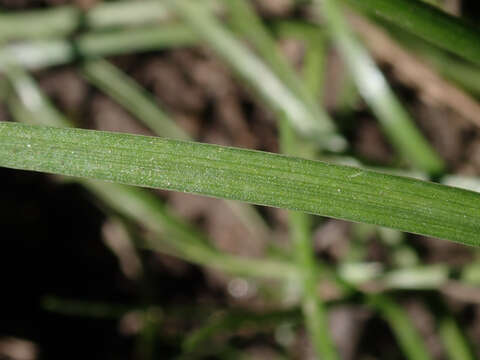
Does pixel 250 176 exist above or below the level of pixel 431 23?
below

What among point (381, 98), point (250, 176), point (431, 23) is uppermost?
point (381, 98)

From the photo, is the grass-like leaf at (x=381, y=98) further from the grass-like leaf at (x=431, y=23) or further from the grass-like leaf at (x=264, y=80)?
the grass-like leaf at (x=431, y=23)

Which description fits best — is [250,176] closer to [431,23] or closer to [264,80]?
[431,23]

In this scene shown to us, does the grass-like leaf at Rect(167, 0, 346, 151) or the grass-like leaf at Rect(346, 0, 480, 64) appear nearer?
the grass-like leaf at Rect(346, 0, 480, 64)

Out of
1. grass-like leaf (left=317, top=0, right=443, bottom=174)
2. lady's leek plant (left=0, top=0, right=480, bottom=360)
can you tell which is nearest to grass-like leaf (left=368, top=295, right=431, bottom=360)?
lady's leek plant (left=0, top=0, right=480, bottom=360)

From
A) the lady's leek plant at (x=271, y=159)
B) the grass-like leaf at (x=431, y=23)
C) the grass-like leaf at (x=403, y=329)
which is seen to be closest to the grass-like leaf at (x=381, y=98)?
the lady's leek plant at (x=271, y=159)

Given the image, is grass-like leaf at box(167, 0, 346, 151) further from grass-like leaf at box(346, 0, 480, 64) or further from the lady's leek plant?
grass-like leaf at box(346, 0, 480, 64)

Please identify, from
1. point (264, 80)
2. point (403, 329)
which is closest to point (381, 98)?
point (264, 80)

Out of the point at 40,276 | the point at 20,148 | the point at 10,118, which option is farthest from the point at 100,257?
the point at 20,148

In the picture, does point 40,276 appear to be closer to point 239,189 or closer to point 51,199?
point 51,199
